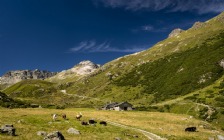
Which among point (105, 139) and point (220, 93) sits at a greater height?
point (220, 93)

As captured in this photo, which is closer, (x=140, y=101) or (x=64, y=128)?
(x=64, y=128)

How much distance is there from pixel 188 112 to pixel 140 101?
61.3 m

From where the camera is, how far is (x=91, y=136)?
43.5 metres

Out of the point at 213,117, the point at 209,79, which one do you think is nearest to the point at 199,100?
the point at 213,117

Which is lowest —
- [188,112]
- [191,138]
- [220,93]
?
[191,138]

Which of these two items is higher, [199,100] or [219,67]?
[219,67]

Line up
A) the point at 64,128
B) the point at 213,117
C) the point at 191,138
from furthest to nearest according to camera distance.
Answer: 1. the point at 213,117
2. the point at 191,138
3. the point at 64,128

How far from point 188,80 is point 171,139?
475ft

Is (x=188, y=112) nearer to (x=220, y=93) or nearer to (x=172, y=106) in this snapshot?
(x=172, y=106)

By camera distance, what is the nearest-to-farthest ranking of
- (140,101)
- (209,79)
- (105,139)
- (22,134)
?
(22,134), (105,139), (209,79), (140,101)

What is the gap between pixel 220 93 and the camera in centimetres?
14400

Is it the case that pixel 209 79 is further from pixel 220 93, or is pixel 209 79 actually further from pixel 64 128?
pixel 64 128

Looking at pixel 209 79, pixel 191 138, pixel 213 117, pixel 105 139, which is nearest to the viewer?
pixel 105 139

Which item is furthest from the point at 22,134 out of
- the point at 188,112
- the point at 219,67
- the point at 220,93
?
the point at 219,67
